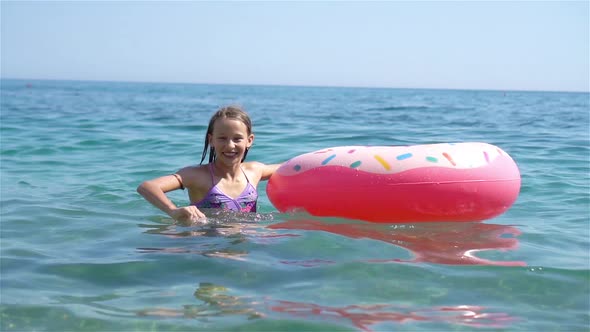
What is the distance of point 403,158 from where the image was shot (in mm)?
4695

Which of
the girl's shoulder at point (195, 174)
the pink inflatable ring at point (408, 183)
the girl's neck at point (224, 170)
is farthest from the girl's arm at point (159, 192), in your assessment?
the pink inflatable ring at point (408, 183)

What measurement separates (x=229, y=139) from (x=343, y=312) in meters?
2.03

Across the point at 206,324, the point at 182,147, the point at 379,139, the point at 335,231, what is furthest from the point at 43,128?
the point at 206,324

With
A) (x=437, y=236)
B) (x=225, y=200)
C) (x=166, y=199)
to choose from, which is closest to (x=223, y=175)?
(x=225, y=200)

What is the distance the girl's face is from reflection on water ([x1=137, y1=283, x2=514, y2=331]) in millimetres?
1729

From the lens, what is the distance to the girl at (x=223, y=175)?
16.2ft

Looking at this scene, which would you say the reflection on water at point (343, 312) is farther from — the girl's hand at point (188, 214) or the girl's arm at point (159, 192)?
the girl's arm at point (159, 192)

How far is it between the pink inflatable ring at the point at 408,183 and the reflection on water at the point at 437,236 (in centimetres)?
10

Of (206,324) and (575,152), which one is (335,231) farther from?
(575,152)

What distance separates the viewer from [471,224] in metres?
5.20

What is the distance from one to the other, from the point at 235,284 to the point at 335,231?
4.11ft

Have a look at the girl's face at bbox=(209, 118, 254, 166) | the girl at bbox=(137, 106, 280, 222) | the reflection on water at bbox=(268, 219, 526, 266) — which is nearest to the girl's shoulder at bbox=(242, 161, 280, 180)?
the girl at bbox=(137, 106, 280, 222)

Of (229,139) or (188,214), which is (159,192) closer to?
(188,214)

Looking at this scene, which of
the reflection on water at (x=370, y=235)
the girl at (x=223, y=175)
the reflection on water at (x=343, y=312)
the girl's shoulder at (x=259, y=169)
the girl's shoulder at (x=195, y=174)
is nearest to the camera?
the reflection on water at (x=343, y=312)
